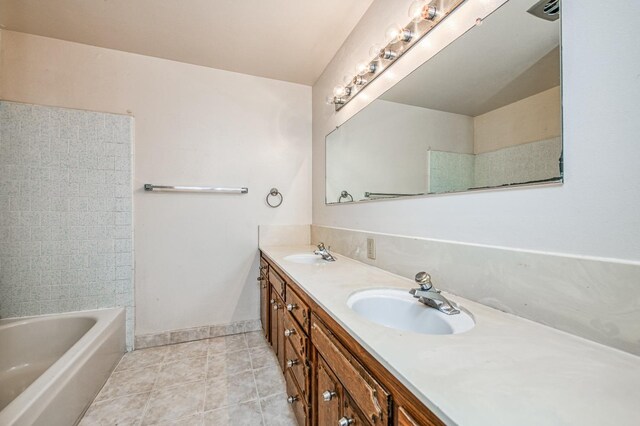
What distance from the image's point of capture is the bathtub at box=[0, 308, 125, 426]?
1.06 m

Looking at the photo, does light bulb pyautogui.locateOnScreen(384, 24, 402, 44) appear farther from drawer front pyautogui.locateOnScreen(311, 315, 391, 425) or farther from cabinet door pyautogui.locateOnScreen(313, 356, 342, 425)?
cabinet door pyautogui.locateOnScreen(313, 356, 342, 425)

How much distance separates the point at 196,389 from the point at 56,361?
737 mm

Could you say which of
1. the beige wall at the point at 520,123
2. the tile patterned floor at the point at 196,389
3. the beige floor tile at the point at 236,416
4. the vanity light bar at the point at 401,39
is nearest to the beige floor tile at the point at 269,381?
the tile patterned floor at the point at 196,389

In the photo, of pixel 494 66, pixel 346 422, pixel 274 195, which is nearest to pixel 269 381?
pixel 346 422

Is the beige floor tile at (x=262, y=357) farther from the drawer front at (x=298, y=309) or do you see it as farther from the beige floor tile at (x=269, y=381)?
the drawer front at (x=298, y=309)

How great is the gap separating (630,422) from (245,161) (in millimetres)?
2321

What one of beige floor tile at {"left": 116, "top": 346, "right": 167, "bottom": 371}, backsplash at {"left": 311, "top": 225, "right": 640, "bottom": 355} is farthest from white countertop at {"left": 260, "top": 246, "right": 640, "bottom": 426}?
beige floor tile at {"left": 116, "top": 346, "right": 167, "bottom": 371}

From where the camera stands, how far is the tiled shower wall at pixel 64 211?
1.73 meters

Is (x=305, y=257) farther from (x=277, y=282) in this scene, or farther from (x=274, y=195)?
(x=274, y=195)

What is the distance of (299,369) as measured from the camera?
1.16 meters

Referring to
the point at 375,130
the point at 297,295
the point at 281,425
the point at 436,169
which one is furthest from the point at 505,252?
the point at 281,425

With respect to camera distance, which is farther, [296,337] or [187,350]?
[187,350]

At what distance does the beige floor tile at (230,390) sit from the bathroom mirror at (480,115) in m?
1.36

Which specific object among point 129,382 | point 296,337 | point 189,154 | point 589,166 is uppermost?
point 189,154
